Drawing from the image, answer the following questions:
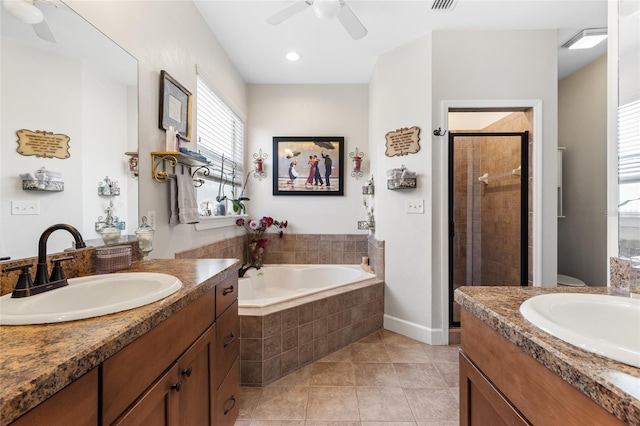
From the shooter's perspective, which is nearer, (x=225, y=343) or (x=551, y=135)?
(x=225, y=343)

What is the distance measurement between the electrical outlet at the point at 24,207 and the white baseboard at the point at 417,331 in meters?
2.49

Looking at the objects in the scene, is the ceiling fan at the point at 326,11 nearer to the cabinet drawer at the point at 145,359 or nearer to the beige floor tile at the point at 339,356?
the cabinet drawer at the point at 145,359

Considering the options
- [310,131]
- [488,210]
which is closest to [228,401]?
[488,210]

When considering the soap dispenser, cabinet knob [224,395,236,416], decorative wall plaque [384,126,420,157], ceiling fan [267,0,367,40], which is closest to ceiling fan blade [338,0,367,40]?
ceiling fan [267,0,367,40]

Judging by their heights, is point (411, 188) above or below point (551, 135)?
below

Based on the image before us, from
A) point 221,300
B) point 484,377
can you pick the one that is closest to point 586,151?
point 484,377

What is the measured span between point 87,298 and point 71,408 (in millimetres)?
571

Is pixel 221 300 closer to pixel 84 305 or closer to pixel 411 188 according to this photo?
pixel 84 305

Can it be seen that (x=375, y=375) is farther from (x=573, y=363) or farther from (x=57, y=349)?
(x=57, y=349)

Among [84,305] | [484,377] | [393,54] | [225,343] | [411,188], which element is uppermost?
[393,54]

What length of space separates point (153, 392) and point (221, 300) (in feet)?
1.60

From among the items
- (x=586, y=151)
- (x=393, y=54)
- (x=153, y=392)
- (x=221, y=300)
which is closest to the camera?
(x=153, y=392)

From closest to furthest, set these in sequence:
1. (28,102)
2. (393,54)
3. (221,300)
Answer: (28,102) → (221,300) → (393,54)

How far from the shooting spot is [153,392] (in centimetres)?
70
